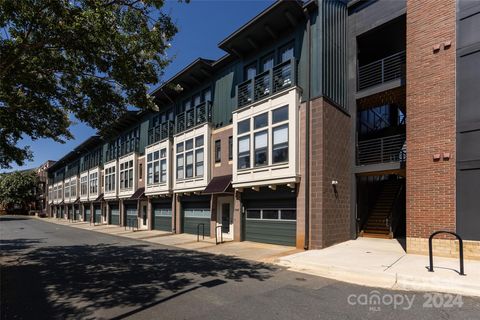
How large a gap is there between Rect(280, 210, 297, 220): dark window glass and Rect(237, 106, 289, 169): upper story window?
7.59 ft

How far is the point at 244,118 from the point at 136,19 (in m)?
8.29

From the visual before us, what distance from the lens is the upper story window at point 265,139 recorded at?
14.2 metres

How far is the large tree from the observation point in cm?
729

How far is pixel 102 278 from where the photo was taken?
881 centimetres

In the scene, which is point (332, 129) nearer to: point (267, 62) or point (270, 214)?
point (270, 214)

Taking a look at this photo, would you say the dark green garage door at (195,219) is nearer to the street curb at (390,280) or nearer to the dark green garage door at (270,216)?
the dark green garage door at (270,216)

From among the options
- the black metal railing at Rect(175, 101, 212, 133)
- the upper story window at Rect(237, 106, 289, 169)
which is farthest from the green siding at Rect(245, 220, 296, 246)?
the black metal railing at Rect(175, 101, 212, 133)

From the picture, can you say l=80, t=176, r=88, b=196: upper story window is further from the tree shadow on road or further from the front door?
the tree shadow on road

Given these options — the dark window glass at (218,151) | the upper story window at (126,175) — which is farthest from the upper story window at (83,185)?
the dark window glass at (218,151)

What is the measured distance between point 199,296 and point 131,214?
24.4 m

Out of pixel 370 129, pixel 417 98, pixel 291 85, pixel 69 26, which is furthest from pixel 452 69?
pixel 69 26

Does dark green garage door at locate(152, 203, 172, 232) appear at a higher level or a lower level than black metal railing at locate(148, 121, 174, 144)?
lower

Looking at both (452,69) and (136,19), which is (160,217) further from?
(452,69)

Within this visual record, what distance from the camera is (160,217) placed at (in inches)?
980
